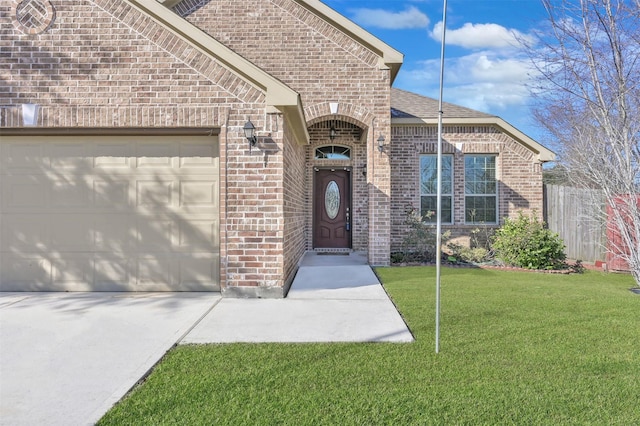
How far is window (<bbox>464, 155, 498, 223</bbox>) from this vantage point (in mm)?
11031

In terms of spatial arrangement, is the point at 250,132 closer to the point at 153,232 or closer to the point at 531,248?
the point at 153,232

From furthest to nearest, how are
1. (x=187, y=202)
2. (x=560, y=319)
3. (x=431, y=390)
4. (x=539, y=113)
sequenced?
1. (x=539, y=113)
2. (x=187, y=202)
3. (x=560, y=319)
4. (x=431, y=390)

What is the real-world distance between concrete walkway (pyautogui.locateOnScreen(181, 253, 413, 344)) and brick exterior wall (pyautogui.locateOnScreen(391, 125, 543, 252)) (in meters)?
4.50

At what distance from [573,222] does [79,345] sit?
11.4 meters

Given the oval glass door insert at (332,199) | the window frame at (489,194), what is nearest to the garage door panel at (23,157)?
the oval glass door insert at (332,199)

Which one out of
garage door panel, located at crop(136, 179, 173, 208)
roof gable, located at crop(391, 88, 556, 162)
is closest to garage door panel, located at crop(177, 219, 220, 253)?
garage door panel, located at crop(136, 179, 173, 208)

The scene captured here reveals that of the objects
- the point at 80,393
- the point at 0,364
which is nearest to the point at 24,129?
the point at 0,364

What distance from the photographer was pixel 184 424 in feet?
7.86

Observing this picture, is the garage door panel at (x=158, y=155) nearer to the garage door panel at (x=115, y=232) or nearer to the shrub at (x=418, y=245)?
the garage door panel at (x=115, y=232)

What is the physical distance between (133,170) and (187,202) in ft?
3.21

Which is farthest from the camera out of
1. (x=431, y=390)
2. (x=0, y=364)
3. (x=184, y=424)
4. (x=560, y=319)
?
(x=560, y=319)

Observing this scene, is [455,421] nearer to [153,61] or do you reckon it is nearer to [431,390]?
[431,390]

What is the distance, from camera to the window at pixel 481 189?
11.0 meters

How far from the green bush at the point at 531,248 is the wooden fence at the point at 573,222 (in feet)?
4.56
